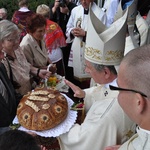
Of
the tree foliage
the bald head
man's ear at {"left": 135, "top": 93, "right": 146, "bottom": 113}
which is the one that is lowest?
the tree foliage

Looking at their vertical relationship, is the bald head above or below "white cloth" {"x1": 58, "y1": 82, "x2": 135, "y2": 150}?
above

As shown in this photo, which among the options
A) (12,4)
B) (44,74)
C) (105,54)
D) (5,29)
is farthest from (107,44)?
(12,4)

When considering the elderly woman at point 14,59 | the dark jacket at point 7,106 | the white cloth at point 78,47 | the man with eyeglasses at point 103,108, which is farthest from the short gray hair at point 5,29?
the white cloth at point 78,47

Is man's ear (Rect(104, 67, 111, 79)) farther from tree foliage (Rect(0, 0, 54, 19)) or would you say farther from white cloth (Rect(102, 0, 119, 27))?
tree foliage (Rect(0, 0, 54, 19))

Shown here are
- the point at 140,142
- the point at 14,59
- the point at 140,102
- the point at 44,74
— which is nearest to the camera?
the point at 140,102

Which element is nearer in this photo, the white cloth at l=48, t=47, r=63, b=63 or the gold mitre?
the gold mitre

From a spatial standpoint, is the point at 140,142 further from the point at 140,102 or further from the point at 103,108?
the point at 103,108

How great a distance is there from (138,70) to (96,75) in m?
0.67

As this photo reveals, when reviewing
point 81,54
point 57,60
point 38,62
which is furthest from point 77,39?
point 38,62

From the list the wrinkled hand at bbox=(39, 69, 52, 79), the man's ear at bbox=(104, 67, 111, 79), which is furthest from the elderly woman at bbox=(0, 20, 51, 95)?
the man's ear at bbox=(104, 67, 111, 79)

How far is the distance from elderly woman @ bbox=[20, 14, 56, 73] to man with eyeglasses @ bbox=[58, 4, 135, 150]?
1.29 meters

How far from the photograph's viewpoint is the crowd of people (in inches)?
48.2

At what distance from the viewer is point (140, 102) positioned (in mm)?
1161

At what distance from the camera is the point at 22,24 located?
445cm
